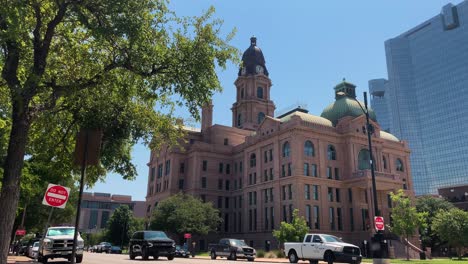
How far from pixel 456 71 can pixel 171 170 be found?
121 metres

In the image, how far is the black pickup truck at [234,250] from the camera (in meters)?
35.4

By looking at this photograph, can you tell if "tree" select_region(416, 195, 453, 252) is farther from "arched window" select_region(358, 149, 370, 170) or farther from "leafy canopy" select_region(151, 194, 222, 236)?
"leafy canopy" select_region(151, 194, 222, 236)

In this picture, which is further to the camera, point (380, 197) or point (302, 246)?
point (380, 197)

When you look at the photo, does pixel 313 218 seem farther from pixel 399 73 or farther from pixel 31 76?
pixel 399 73

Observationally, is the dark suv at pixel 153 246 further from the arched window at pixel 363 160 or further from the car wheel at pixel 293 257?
the arched window at pixel 363 160

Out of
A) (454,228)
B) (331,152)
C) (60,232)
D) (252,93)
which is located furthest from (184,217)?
(60,232)

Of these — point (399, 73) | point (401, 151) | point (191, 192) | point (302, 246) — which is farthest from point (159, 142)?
point (399, 73)

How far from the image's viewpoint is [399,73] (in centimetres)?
18150

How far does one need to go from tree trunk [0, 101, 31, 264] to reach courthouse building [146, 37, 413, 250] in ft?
126

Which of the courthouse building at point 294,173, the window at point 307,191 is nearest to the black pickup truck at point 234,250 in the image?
the courthouse building at point 294,173

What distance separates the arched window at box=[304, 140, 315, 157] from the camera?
62625mm

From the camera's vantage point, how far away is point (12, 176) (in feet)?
39.0

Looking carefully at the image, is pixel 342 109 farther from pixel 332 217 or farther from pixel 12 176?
pixel 12 176

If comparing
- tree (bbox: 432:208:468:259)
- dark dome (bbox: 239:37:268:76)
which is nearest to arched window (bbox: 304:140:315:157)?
tree (bbox: 432:208:468:259)
